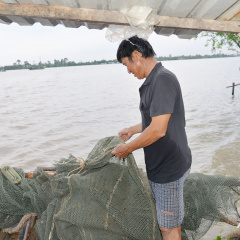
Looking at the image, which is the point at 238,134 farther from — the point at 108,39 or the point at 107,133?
the point at 108,39

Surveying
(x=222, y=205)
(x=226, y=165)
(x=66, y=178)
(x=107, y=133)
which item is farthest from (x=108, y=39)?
(x=107, y=133)

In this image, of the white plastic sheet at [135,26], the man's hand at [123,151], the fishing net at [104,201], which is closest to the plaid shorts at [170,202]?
A: the fishing net at [104,201]

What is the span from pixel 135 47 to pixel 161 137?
32.4 inches

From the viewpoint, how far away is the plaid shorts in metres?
2.50

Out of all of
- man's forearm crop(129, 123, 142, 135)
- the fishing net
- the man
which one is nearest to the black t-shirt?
the man

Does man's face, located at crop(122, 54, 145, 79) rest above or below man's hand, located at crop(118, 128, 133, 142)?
above

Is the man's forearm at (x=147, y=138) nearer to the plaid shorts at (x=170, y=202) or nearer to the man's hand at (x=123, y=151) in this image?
the man's hand at (x=123, y=151)

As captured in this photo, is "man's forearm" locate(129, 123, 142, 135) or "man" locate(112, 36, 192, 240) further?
"man's forearm" locate(129, 123, 142, 135)

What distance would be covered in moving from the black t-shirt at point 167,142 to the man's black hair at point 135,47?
0.47 feet

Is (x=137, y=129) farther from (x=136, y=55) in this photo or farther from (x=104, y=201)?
(x=136, y=55)

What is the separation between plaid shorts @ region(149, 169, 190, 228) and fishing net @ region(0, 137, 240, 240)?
263 millimetres

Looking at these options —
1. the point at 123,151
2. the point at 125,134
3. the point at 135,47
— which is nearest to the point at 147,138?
the point at 123,151

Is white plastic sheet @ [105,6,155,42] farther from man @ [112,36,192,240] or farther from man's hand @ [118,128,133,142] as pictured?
man's hand @ [118,128,133,142]

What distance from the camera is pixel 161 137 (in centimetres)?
238
